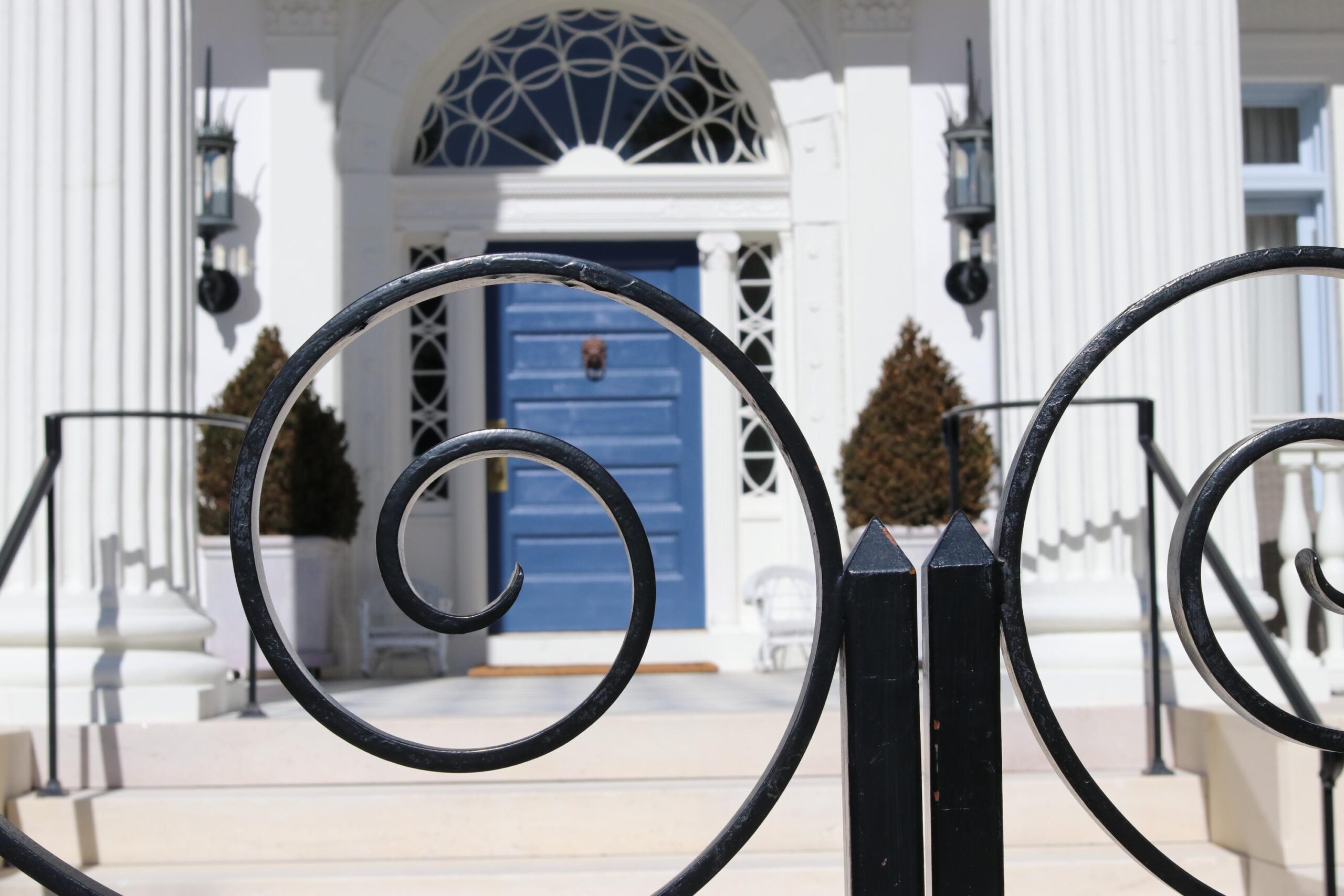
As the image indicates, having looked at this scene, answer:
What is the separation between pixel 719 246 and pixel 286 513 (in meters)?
2.66

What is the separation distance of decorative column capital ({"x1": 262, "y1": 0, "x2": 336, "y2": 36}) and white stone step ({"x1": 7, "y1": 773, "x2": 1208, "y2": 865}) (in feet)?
14.9

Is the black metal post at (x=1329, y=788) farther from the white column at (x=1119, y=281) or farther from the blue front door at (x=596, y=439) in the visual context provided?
the blue front door at (x=596, y=439)

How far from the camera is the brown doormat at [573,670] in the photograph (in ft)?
21.8

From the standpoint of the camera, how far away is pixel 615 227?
721 cm

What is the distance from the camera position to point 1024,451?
37.8 inches

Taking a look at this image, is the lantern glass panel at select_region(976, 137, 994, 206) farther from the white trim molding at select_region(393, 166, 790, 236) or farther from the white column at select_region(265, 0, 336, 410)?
the white column at select_region(265, 0, 336, 410)

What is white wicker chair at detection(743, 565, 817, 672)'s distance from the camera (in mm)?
6621

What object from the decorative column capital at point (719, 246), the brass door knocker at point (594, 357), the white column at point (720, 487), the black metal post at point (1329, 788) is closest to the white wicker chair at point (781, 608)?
the white column at point (720, 487)

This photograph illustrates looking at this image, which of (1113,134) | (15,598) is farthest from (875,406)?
(15,598)

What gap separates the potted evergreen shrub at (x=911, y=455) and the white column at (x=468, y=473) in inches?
75.3

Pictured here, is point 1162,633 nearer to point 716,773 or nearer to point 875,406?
point 716,773

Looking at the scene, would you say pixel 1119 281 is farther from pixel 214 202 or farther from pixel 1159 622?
pixel 214 202

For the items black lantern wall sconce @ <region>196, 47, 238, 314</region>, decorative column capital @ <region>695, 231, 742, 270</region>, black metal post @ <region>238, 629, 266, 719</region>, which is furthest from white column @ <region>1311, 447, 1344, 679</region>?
black lantern wall sconce @ <region>196, 47, 238, 314</region>

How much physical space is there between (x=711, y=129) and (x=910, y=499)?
246 cm
